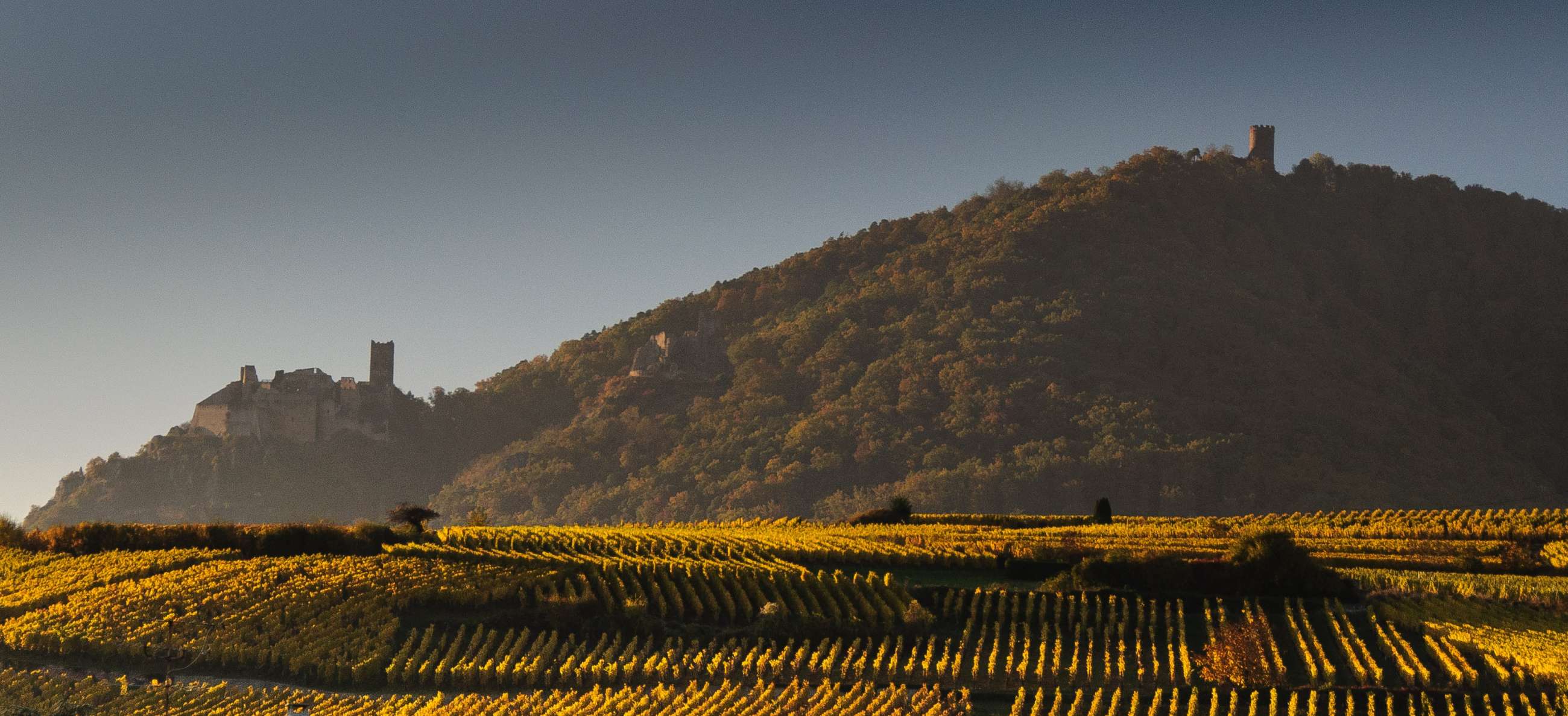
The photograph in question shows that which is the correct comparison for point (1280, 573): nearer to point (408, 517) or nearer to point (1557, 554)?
point (1557, 554)

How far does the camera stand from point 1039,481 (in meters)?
91.5

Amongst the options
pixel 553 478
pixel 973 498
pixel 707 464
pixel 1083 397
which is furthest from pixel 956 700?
pixel 553 478

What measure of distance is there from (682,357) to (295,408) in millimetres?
31396

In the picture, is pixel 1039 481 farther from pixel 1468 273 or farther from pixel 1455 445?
pixel 1468 273

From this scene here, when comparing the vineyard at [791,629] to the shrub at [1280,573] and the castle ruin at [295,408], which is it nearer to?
the shrub at [1280,573]

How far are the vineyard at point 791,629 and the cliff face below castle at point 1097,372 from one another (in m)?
44.2

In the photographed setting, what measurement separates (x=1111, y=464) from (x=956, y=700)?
62296 mm

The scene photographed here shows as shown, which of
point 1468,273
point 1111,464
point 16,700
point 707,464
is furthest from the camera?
point 1468,273

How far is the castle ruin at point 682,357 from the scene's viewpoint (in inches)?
4995

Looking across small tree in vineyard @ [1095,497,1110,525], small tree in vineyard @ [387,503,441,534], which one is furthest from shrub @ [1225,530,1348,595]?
small tree in vineyard @ [387,503,441,534]

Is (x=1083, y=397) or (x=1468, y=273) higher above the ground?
(x=1468, y=273)

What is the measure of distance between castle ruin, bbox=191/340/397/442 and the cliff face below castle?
5712 mm

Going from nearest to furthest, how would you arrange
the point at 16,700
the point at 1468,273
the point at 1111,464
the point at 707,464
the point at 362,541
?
the point at 16,700, the point at 362,541, the point at 1111,464, the point at 707,464, the point at 1468,273

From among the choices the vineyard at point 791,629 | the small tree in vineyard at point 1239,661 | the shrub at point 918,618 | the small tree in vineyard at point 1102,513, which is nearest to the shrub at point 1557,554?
the vineyard at point 791,629
